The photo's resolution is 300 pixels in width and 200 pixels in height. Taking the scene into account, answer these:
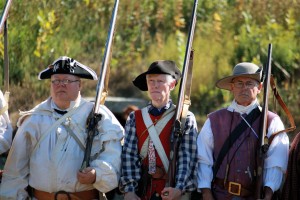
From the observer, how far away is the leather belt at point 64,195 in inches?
276

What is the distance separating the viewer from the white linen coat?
7.00 metres

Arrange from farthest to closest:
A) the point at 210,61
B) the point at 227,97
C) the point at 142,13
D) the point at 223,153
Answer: the point at 142,13 < the point at 210,61 < the point at 227,97 < the point at 223,153

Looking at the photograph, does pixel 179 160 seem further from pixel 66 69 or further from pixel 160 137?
pixel 66 69

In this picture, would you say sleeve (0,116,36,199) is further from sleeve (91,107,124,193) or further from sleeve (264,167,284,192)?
sleeve (264,167,284,192)

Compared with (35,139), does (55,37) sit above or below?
above

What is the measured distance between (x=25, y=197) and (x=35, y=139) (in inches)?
20.2

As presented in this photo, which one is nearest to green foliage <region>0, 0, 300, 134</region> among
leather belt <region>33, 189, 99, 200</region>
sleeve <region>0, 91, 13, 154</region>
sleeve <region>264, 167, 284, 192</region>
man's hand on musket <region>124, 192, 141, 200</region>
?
sleeve <region>0, 91, 13, 154</region>

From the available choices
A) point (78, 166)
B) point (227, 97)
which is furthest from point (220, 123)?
point (227, 97)

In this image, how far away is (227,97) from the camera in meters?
11.5

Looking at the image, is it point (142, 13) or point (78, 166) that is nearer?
point (78, 166)

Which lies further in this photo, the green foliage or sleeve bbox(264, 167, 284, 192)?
the green foliage

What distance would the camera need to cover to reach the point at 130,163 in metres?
7.05

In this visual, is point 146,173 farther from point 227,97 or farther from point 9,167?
point 227,97

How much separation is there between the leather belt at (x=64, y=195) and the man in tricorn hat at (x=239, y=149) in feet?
3.17
